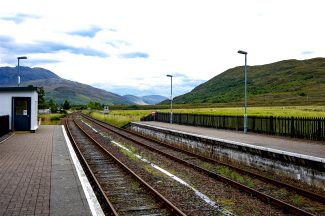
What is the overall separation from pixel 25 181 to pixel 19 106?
18907mm

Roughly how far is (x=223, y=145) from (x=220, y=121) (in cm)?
1219

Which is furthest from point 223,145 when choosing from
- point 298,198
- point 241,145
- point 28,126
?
point 28,126

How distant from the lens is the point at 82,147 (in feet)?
72.6

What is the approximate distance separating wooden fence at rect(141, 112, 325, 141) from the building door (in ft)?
45.9

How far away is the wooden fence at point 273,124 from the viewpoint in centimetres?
1898

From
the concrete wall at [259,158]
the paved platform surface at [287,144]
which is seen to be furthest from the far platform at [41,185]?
the paved platform surface at [287,144]

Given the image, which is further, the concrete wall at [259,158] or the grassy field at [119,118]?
the grassy field at [119,118]

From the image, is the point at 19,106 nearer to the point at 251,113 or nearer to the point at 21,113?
the point at 21,113

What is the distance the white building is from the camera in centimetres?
2766

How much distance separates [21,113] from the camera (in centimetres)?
2872

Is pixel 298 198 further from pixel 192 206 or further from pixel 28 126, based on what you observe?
pixel 28 126

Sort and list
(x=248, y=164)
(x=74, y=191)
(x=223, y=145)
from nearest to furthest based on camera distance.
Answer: (x=74, y=191)
(x=248, y=164)
(x=223, y=145)

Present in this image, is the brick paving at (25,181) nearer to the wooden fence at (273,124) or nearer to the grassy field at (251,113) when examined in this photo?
the wooden fence at (273,124)

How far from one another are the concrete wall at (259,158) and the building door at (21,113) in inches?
460
